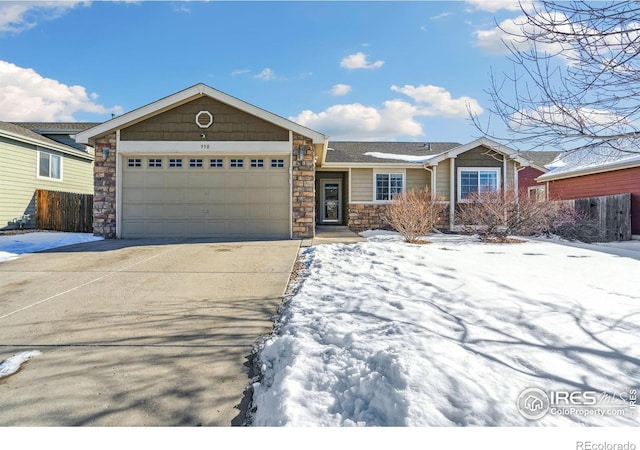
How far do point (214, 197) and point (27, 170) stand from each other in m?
9.47

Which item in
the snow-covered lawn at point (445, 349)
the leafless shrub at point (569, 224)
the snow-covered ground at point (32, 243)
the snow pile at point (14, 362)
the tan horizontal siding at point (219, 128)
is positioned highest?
the tan horizontal siding at point (219, 128)

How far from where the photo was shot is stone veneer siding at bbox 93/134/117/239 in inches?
394

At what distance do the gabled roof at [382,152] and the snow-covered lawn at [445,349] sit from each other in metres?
9.59

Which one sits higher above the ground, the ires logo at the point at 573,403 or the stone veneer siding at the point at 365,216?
the stone veneer siding at the point at 365,216

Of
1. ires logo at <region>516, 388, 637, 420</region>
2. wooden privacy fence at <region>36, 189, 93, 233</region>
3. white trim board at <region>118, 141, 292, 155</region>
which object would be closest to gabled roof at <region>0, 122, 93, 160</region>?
wooden privacy fence at <region>36, 189, 93, 233</region>

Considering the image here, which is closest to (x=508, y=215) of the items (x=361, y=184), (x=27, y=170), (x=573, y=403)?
(x=361, y=184)

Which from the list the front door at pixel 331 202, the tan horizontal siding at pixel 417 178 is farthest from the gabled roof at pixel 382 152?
the front door at pixel 331 202

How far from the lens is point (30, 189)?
13.9 m

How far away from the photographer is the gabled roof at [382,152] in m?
14.3

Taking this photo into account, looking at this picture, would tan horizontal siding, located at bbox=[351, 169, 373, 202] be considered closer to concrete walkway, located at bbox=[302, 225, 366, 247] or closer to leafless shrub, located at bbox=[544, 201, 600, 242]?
concrete walkway, located at bbox=[302, 225, 366, 247]

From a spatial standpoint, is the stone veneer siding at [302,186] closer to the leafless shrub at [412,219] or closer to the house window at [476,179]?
the leafless shrub at [412,219]

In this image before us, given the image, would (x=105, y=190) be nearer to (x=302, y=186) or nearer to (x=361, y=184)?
(x=302, y=186)

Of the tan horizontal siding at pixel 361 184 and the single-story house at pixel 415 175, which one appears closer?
the single-story house at pixel 415 175

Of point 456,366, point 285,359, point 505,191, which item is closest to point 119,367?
point 285,359
